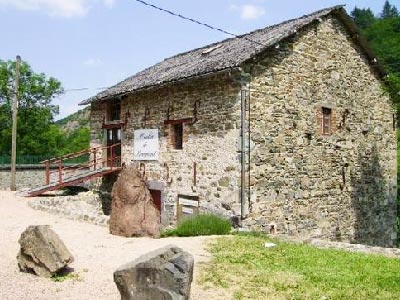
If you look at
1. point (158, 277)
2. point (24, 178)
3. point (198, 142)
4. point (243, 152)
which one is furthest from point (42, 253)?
point (24, 178)

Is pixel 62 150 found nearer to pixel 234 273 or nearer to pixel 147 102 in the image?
pixel 147 102

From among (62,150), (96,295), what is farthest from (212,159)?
(62,150)

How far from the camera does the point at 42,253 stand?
7.70 m

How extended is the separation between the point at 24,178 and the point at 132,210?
17989 millimetres

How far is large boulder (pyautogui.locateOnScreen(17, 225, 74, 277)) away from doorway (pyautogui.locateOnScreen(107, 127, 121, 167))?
418 inches

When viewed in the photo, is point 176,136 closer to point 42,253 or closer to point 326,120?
point 326,120

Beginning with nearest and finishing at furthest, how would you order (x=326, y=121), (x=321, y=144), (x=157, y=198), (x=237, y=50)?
(x=237, y=50)
(x=321, y=144)
(x=326, y=121)
(x=157, y=198)

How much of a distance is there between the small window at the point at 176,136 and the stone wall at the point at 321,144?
321 cm

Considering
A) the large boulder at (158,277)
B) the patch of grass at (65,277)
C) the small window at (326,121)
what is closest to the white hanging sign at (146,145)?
the small window at (326,121)

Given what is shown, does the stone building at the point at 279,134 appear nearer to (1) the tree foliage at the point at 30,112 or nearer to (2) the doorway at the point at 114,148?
(2) the doorway at the point at 114,148

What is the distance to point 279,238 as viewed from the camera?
37.4 feet

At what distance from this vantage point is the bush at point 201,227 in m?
11.5

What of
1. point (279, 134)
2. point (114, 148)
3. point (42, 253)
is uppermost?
point (279, 134)

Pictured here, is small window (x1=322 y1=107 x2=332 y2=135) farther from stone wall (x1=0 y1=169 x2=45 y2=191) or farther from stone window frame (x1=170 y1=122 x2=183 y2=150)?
stone wall (x1=0 y1=169 x2=45 y2=191)
